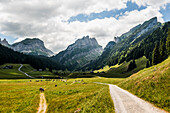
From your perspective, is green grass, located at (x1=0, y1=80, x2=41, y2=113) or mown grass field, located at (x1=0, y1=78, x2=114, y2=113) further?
green grass, located at (x1=0, y1=80, x2=41, y2=113)

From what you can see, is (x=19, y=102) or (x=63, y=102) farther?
(x=19, y=102)

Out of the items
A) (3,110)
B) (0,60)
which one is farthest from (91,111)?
(0,60)

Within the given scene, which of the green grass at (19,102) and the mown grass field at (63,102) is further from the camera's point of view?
the green grass at (19,102)

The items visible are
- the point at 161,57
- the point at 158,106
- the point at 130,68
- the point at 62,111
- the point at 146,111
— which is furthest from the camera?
the point at 130,68

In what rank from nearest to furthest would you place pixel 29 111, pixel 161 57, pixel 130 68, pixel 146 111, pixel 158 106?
pixel 146 111
pixel 158 106
pixel 29 111
pixel 161 57
pixel 130 68

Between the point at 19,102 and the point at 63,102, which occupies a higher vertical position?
the point at 63,102

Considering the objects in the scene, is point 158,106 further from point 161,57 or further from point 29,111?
point 161,57

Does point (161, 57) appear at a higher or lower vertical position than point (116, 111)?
higher

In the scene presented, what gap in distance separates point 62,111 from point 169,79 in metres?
23.1

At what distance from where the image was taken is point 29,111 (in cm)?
2027

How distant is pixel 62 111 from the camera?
742 inches

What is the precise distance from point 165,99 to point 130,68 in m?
156

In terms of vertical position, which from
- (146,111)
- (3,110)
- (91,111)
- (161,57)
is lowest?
(3,110)

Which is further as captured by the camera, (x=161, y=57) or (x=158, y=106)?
(x=161, y=57)
